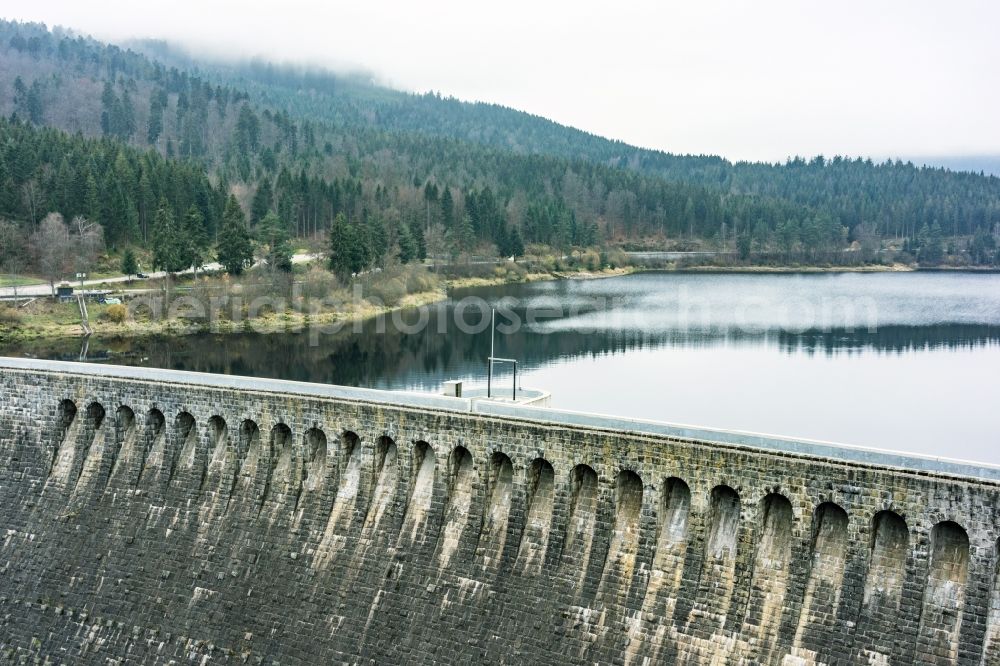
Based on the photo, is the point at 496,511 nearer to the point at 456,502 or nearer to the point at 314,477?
the point at 456,502

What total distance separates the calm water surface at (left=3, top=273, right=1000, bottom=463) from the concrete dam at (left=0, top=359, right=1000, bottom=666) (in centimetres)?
1901

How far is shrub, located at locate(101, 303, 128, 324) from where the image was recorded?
7425cm

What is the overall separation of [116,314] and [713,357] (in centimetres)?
4815

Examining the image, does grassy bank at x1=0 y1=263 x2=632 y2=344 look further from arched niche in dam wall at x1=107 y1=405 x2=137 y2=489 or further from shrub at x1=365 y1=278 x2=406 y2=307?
arched niche in dam wall at x1=107 y1=405 x2=137 y2=489

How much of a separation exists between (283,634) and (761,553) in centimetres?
1423

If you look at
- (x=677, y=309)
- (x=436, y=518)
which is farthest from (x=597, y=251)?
(x=436, y=518)

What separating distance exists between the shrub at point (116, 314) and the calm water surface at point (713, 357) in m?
5.45

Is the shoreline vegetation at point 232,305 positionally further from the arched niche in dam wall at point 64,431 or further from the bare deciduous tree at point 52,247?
the arched niche in dam wall at point 64,431

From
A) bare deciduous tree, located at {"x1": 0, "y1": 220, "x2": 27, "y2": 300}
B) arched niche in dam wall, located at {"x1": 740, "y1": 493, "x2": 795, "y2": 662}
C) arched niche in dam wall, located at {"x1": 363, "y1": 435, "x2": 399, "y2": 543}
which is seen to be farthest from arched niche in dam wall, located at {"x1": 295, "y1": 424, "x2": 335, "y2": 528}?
bare deciduous tree, located at {"x1": 0, "y1": 220, "x2": 27, "y2": 300}

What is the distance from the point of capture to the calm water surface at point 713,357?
45.3m

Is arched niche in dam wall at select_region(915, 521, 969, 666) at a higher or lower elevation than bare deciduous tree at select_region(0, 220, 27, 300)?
lower

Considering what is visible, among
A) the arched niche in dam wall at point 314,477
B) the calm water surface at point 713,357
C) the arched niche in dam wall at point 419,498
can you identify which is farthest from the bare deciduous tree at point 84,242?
the arched niche in dam wall at point 419,498

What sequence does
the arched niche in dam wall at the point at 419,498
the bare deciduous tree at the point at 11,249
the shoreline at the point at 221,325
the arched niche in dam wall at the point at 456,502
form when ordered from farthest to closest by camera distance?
1. the bare deciduous tree at the point at 11,249
2. the shoreline at the point at 221,325
3. the arched niche in dam wall at the point at 419,498
4. the arched niche in dam wall at the point at 456,502

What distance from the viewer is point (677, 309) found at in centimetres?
9038
